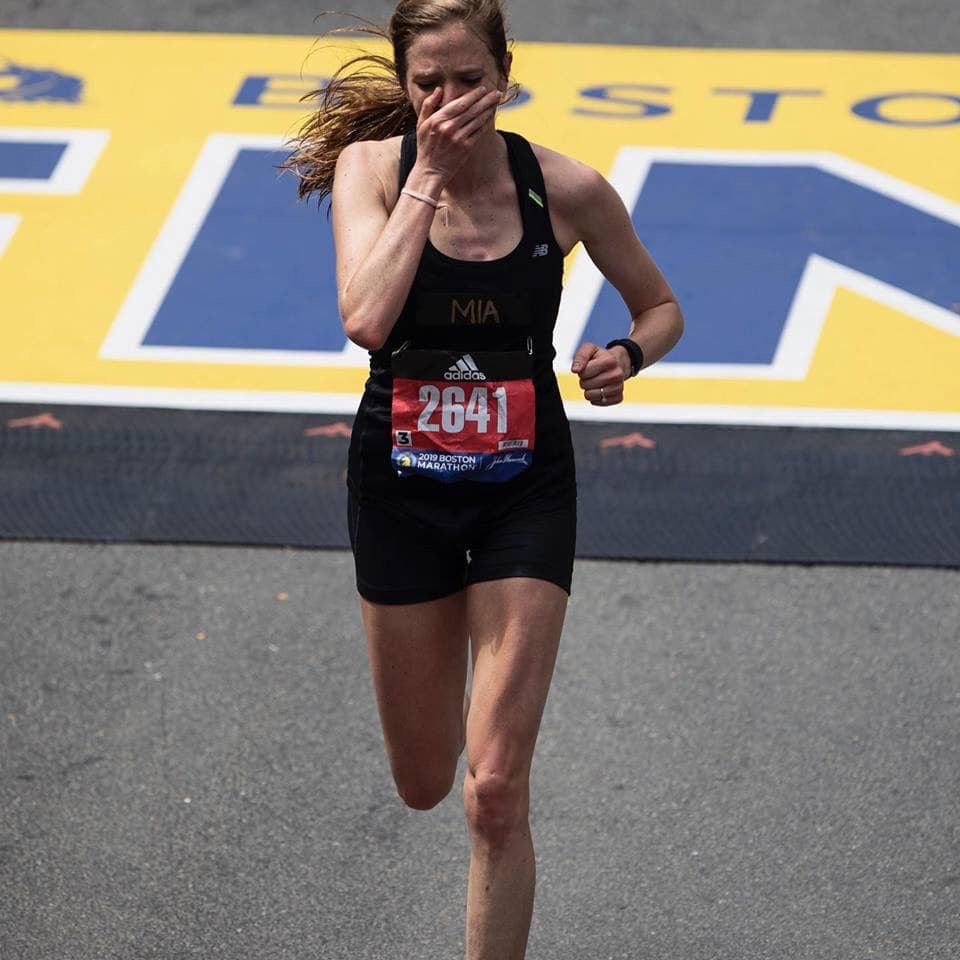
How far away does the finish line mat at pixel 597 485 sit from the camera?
6180 millimetres

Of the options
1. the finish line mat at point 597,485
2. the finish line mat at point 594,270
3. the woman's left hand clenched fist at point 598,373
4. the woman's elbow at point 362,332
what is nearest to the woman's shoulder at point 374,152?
the woman's elbow at point 362,332

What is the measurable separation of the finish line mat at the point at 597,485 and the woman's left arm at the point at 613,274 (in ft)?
6.63

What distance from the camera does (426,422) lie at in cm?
379

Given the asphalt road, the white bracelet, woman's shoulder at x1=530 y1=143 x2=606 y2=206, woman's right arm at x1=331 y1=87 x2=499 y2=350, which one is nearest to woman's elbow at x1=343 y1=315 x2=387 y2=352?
woman's right arm at x1=331 y1=87 x2=499 y2=350

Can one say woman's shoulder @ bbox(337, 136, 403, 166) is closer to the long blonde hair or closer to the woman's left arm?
the long blonde hair

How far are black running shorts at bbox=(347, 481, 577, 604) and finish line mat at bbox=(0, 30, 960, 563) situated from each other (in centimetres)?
215

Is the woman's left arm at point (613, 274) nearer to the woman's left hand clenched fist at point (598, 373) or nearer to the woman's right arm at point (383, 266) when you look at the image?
the woman's left hand clenched fist at point (598, 373)

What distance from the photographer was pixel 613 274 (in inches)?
161

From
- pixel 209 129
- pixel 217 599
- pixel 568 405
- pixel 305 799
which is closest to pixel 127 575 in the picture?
pixel 217 599

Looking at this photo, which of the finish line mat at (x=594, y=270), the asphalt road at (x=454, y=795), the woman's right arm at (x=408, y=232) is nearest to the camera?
the woman's right arm at (x=408, y=232)

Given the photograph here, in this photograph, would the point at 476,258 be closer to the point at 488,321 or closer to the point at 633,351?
the point at 488,321

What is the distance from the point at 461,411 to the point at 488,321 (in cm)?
20

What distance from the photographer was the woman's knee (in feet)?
12.1

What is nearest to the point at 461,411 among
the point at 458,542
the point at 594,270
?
the point at 458,542
